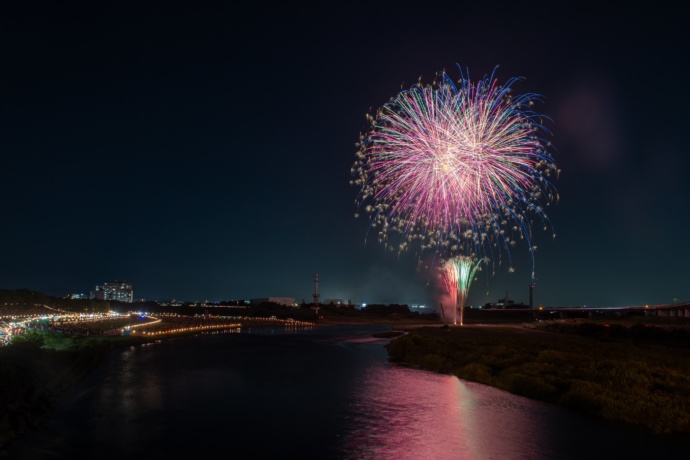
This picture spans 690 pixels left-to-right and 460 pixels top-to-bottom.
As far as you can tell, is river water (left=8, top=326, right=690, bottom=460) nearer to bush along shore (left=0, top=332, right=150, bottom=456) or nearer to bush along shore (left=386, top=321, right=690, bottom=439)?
bush along shore (left=0, top=332, right=150, bottom=456)

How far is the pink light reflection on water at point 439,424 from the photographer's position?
45.0ft

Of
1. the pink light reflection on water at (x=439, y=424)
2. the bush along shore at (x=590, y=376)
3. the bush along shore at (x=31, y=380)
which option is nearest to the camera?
the pink light reflection on water at (x=439, y=424)

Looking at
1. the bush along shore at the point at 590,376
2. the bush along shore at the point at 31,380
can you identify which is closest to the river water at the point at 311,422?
the bush along shore at the point at 31,380

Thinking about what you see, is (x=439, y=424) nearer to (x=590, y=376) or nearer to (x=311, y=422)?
(x=311, y=422)

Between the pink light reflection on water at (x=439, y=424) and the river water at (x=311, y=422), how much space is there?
0.13ft

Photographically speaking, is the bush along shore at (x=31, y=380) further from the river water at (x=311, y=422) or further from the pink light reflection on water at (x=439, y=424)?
the pink light reflection on water at (x=439, y=424)

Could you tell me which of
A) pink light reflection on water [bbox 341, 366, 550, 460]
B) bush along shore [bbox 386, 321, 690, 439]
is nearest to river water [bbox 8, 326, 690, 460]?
pink light reflection on water [bbox 341, 366, 550, 460]

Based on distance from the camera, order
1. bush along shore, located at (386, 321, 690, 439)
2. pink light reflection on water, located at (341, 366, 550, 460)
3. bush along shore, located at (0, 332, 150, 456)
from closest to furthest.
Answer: pink light reflection on water, located at (341, 366, 550, 460) → bush along shore, located at (0, 332, 150, 456) → bush along shore, located at (386, 321, 690, 439)

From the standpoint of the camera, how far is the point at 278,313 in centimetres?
12250

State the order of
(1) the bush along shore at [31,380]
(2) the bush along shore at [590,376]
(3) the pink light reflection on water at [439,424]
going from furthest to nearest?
(2) the bush along shore at [590,376] → (1) the bush along shore at [31,380] → (3) the pink light reflection on water at [439,424]

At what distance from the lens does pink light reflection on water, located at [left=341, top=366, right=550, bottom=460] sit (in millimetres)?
13727

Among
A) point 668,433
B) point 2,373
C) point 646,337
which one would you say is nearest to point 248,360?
point 2,373

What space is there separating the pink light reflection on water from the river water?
0.04 meters

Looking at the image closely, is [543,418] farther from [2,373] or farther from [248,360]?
[248,360]
